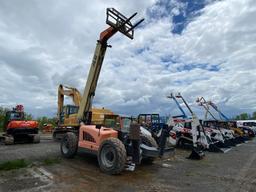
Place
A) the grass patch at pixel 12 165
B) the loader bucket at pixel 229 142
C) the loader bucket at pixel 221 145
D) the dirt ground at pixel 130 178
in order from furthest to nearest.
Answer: the loader bucket at pixel 229 142
the loader bucket at pixel 221 145
the grass patch at pixel 12 165
the dirt ground at pixel 130 178

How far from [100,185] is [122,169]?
109cm

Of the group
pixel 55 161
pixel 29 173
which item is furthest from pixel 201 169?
pixel 29 173

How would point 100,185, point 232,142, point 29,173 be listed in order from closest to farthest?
point 100,185 < point 29,173 < point 232,142

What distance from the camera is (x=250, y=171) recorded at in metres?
8.81

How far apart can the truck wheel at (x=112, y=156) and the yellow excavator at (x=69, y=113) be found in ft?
14.9

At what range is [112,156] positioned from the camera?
25.7ft

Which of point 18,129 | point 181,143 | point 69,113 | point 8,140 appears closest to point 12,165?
point 8,140

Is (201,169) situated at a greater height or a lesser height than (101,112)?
lesser

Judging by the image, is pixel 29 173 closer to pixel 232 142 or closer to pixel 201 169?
pixel 201 169

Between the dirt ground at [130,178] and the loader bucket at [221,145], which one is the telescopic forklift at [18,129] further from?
the loader bucket at [221,145]

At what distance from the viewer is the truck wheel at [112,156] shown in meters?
7.32

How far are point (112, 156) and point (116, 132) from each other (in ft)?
3.06

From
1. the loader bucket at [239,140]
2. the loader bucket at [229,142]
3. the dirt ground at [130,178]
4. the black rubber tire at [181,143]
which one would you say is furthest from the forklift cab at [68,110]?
the loader bucket at [239,140]

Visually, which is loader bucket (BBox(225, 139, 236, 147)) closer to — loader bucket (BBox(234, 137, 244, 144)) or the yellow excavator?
loader bucket (BBox(234, 137, 244, 144))
